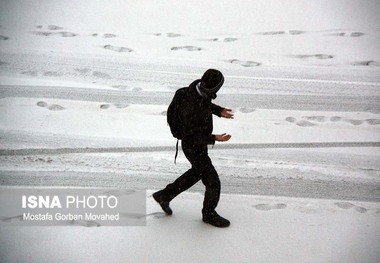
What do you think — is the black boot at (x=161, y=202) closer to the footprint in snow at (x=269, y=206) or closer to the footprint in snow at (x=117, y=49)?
the footprint in snow at (x=269, y=206)

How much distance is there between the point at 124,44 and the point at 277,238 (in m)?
Result: 4.52

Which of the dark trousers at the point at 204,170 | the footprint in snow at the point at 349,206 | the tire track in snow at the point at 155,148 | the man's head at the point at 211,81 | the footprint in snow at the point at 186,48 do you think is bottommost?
the footprint in snow at the point at 349,206

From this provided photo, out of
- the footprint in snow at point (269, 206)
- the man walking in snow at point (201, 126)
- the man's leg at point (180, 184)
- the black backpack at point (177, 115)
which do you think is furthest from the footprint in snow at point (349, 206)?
the black backpack at point (177, 115)

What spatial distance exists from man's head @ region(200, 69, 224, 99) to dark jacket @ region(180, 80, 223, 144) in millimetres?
82

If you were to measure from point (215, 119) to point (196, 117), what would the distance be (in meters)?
2.40

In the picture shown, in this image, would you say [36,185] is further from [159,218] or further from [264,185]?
[264,185]

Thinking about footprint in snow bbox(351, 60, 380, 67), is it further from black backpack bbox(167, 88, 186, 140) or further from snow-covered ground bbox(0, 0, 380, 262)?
black backpack bbox(167, 88, 186, 140)

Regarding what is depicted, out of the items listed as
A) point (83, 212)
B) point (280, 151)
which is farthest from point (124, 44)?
point (83, 212)

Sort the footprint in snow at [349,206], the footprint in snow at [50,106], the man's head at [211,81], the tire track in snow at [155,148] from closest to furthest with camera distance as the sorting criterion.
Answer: the man's head at [211,81]
the footprint in snow at [349,206]
the tire track in snow at [155,148]
the footprint in snow at [50,106]

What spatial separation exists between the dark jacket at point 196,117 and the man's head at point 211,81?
0.27ft

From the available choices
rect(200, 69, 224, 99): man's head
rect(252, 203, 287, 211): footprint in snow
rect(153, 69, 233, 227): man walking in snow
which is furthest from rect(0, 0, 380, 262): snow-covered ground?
rect(200, 69, 224, 99): man's head

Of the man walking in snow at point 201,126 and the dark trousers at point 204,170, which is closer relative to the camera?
the man walking in snow at point 201,126

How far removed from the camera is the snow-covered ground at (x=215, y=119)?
423cm

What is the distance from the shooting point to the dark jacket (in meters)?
4.02
